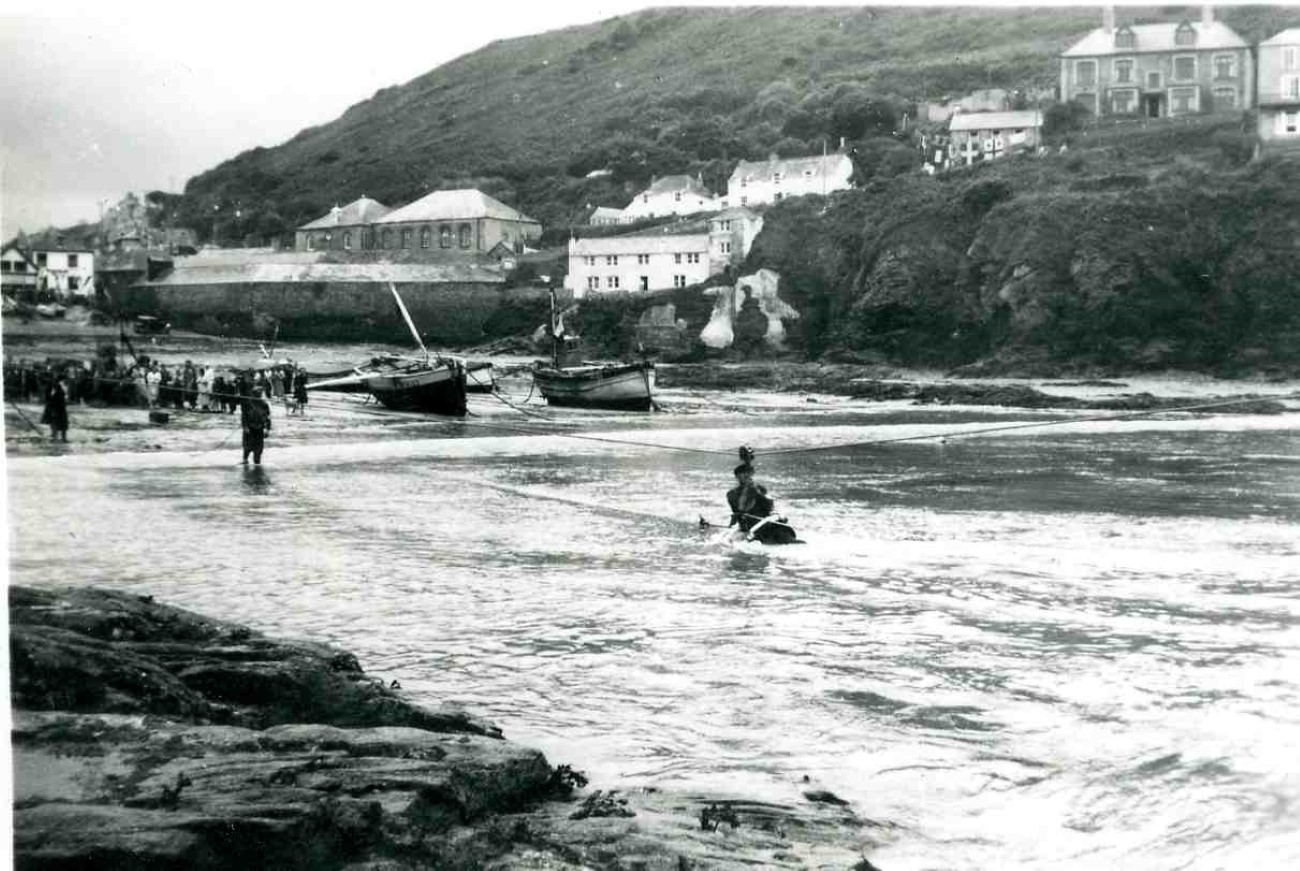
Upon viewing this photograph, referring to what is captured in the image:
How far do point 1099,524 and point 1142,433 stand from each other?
48.8 ft

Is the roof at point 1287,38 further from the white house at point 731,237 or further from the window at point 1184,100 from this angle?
the white house at point 731,237

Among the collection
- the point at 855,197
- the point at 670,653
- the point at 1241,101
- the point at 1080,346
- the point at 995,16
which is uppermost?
the point at 995,16

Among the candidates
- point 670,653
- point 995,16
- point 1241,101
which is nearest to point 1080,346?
point 1241,101

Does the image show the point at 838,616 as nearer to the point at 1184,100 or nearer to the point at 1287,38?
the point at 1287,38

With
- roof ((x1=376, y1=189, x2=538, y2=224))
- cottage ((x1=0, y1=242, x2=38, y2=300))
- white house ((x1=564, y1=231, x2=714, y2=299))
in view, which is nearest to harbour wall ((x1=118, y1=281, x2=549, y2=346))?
roof ((x1=376, y1=189, x2=538, y2=224))

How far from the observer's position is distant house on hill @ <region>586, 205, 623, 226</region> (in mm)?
75812

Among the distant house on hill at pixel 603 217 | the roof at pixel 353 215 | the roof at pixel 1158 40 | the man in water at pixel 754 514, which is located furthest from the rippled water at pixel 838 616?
the distant house on hill at pixel 603 217

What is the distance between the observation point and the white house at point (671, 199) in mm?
75500

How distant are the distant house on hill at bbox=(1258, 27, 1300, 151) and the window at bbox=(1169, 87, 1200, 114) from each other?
4666 mm

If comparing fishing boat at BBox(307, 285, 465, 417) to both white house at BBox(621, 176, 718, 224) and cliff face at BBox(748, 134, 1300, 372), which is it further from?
white house at BBox(621, 176, 718, 224)

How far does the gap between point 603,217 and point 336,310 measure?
21318 mm

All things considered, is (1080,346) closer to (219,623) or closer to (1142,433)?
(1142,433)

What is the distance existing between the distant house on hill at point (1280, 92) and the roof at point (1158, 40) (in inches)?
158

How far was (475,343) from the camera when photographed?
213ft
